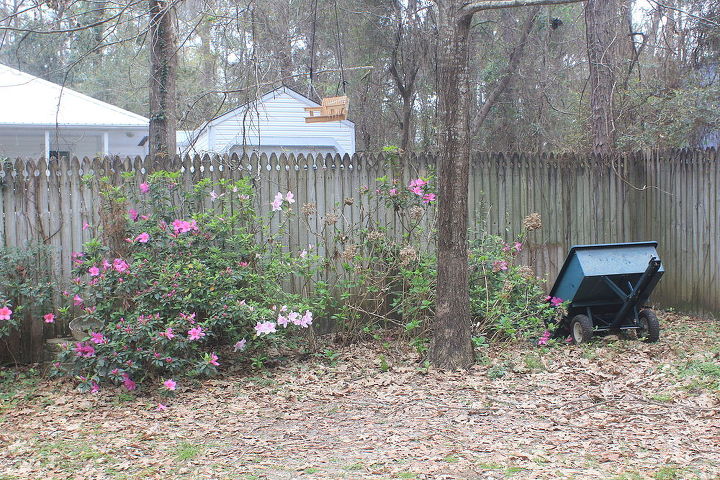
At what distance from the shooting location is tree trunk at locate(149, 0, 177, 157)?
8.95 metres

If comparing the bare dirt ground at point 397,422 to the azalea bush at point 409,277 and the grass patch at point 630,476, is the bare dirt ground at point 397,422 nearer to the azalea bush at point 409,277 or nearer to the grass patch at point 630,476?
the grass patch at point 630,476

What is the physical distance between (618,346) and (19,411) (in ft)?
18.3

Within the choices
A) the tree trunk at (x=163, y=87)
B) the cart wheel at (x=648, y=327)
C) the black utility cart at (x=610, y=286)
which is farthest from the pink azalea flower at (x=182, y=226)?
the cart wheel at (x=648, y=327)

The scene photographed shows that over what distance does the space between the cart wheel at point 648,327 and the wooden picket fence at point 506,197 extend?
6.13 feet

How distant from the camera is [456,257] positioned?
253 inches

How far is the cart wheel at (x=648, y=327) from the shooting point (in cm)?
738

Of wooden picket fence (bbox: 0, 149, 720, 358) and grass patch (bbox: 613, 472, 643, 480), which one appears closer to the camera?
grass patch (bbox: 613, 472, 643, 480)

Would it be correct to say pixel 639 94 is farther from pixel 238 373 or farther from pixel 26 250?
pixel 26 250

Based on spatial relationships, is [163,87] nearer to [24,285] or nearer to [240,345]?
[24,285]

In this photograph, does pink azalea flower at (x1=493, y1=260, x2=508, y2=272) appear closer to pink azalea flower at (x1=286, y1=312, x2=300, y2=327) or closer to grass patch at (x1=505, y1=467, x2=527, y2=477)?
pink azalea flower at (x1=286, y1=312, x2=300, y2=327)

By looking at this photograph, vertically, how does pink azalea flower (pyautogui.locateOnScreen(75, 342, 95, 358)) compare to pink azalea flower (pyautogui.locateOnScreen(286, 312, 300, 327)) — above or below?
below

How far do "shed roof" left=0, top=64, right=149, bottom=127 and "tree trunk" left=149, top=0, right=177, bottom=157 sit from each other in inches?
321

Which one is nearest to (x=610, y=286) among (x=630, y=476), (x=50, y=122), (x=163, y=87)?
(x=630, y=476)

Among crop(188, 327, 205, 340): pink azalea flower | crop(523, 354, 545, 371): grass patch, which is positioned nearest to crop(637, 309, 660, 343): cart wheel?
crop(523, 354, 545, 371): grass patch
